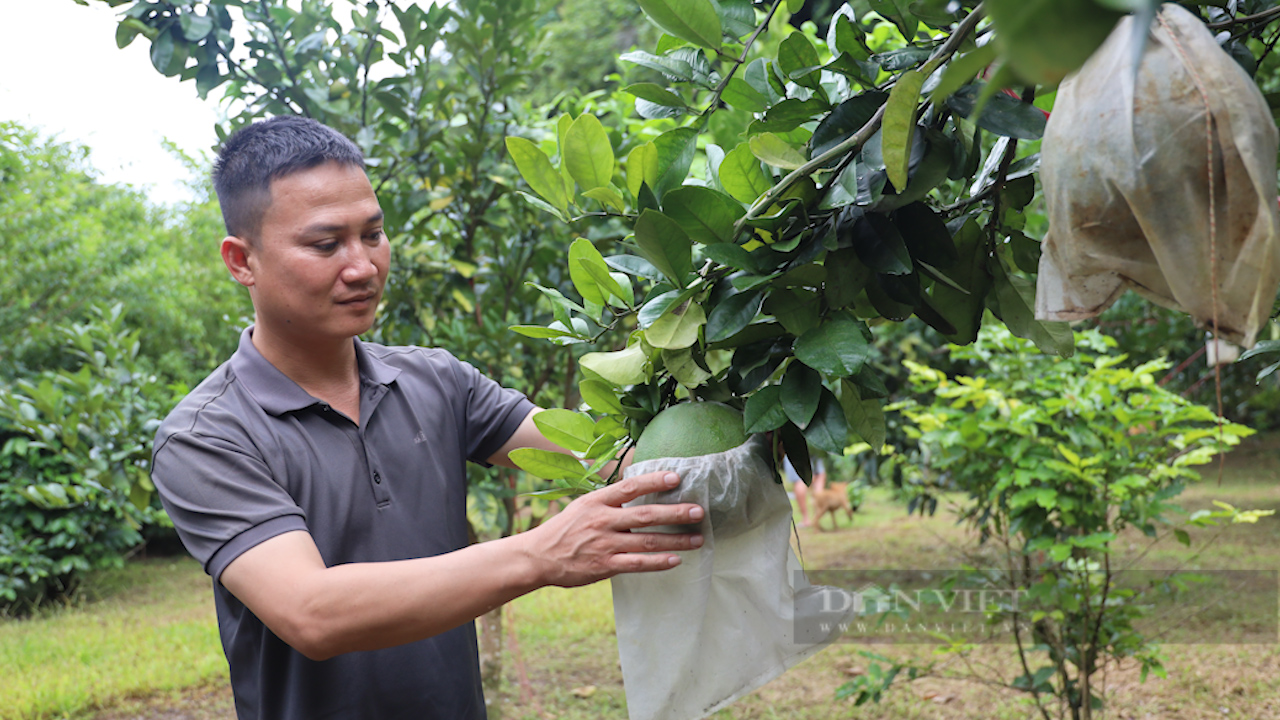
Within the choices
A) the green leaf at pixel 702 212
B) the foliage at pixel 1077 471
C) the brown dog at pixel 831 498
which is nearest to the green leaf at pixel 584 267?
the green leaf at pixel 702 212

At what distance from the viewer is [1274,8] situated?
2.59ft

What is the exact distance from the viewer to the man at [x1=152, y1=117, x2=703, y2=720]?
1.03 metres

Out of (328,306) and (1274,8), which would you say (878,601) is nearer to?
(328,306)

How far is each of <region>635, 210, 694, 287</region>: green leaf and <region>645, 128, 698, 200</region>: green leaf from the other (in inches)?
4.8

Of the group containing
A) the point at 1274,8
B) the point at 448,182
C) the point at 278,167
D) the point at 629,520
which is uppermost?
the point at 448,182

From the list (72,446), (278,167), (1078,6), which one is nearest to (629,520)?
(1078,6)

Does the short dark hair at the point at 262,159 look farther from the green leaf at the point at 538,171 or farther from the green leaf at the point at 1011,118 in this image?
the green leaf at the point at 1011,118

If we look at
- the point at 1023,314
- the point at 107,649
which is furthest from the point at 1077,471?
the point at 107,649

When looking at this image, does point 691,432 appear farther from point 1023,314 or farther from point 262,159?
point 262,159

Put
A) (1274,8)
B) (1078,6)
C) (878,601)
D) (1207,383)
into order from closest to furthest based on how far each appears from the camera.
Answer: (1078,6) < (1274,8) < (878,601) < (1207,383)

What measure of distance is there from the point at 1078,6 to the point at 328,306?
1245mm

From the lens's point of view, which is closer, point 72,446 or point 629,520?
point 629,520

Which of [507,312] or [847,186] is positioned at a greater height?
[507,312]

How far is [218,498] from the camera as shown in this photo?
1218 mm
